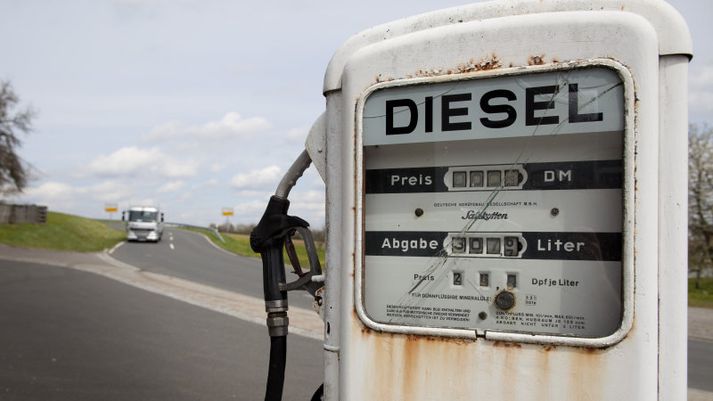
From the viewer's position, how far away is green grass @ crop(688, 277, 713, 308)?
1754cm

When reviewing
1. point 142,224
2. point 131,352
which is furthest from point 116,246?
point 131,352

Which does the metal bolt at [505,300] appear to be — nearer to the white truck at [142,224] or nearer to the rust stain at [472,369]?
the rust stain at [472,369]

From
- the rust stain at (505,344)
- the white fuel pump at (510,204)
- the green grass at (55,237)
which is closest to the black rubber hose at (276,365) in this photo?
the white fuel pump at (510,204)

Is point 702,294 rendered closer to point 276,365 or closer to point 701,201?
point 701,201

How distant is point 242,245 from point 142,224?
5985 millimetres

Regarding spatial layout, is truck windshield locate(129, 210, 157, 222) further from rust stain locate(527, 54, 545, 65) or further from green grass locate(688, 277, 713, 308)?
rust stain locate(527, 54, 545, 65)

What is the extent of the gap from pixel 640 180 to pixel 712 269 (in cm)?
2310

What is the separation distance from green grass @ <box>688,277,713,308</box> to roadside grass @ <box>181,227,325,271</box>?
373 inches

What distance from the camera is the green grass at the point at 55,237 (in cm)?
3016

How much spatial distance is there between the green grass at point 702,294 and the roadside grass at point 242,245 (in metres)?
9.49

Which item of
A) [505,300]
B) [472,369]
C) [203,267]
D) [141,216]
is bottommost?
[203,267]

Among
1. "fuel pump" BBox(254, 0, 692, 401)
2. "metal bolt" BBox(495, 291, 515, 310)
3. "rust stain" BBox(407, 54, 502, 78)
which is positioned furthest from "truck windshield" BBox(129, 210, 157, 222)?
"metal bolt" BBox(495, 291, 515, 310)

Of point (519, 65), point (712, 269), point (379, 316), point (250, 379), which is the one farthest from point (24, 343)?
point (712, 269)

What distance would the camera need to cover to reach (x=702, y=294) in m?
21.0
